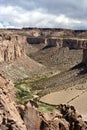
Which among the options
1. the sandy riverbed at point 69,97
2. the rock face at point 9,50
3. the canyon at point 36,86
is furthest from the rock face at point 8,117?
the rock face at point 9,50

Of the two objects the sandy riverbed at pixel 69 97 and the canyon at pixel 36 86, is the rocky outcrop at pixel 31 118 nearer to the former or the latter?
the canyon at pixel 36 86

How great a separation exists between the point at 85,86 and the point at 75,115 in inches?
2796

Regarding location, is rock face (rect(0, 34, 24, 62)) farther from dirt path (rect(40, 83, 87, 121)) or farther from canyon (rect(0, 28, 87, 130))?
dirt path (rect(40, 83, 87, 121))

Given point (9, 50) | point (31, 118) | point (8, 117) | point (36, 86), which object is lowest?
point (36, 86)

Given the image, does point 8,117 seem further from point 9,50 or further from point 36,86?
point 9,50

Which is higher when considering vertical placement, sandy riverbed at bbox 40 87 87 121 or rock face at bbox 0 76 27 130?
rock face at bbox 0 76 27 130

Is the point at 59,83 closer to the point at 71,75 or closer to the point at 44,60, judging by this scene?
the point at 71,75

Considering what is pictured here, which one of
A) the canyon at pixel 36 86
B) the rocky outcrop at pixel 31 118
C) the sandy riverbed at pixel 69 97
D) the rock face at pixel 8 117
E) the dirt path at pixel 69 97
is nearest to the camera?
the rock face at pixel 8 117

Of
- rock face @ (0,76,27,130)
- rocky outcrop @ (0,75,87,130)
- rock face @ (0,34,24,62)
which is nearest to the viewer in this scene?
rock face @ (0,76,27,130)

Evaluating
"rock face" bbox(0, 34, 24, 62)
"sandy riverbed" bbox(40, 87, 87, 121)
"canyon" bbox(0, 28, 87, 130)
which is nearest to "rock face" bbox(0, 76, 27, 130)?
"canyon" bbox(0, 28, 87, 130)

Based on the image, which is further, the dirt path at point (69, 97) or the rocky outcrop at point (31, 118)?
the dirt path at point (69, 97)

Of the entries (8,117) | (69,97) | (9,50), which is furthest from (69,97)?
(8,117)

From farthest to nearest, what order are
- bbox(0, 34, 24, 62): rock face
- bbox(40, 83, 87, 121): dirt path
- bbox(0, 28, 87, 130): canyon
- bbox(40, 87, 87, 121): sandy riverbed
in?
1. bbox(0, 34, 24, 62): rock face
2. bbox(40, 87, 87, 121): sandy riverbed
3. bbox(40, 83, 87, 121): dirt path
4. bbox(0, 28, 87, 130): canyon

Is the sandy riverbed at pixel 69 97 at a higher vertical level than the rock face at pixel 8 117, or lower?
lower
